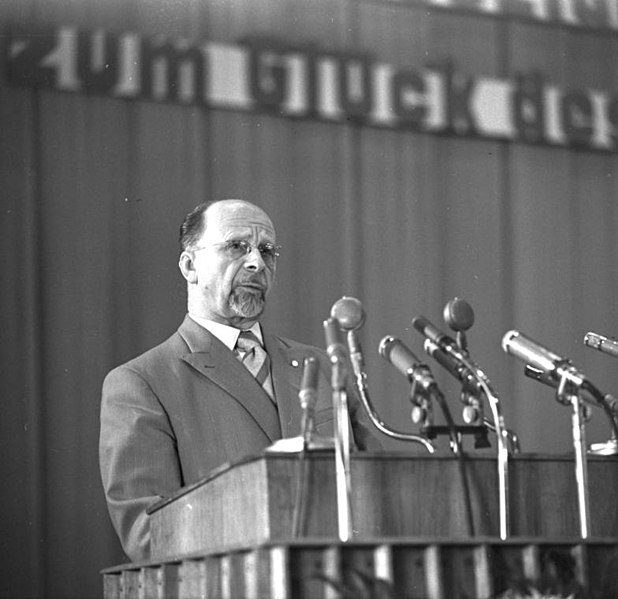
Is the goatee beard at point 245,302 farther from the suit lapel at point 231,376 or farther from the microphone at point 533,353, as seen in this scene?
the microphone at point 533,353

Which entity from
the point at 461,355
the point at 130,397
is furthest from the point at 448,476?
the point at 130,397

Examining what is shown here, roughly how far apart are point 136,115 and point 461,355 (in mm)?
2354

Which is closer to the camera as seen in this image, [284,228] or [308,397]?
[308,397]

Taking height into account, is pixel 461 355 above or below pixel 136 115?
below

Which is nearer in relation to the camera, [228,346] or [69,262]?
[228,346]

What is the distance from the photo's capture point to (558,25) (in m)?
5.51

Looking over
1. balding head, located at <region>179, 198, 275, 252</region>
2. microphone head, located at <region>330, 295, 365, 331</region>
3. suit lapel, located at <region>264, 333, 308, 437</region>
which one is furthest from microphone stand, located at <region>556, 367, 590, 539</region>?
balding head, located at <region>179, 198, 275, 252</region>

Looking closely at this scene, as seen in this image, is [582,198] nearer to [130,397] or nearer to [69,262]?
[69,262]

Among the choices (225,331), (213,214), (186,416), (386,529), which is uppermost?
(213,214)

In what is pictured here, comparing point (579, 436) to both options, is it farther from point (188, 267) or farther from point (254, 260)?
point (188, 267)

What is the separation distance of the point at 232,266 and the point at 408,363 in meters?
1.22

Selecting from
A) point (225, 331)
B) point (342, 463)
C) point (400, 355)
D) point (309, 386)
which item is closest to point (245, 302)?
point (225, 331)

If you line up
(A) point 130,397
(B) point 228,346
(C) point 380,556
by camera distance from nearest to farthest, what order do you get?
1. (C) point 380,556
2. (A) point 130,397
3. (B) point 228,346

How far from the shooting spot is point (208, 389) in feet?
11.9
